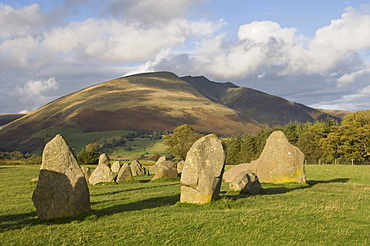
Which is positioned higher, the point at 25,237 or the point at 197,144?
the point at 197,144

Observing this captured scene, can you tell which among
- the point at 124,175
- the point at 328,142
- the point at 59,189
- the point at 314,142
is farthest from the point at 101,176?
the point at 314,142

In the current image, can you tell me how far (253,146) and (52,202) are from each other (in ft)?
256

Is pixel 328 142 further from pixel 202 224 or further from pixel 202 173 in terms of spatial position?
pixel 202 224

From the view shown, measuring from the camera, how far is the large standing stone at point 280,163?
2566cm

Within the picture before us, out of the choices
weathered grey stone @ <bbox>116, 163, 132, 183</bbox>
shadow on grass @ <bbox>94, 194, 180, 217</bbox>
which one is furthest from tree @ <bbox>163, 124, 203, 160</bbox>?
shadow on grass @ <bbox>94, 194, 180, 217</bbox>

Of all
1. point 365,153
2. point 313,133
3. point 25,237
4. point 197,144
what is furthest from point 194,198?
point 313,133

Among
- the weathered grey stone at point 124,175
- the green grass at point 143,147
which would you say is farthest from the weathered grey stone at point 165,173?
the green grass at point 143,147

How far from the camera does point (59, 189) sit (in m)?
13.0

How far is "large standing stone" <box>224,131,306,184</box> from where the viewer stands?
84.2 ft

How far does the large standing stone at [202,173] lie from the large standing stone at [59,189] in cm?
472

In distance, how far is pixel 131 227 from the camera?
11.4 m

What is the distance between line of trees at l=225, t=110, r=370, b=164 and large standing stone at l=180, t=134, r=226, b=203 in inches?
1760

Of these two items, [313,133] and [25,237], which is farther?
[313,133]

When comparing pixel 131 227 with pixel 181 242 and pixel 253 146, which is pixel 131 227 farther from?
pixel 253 146
